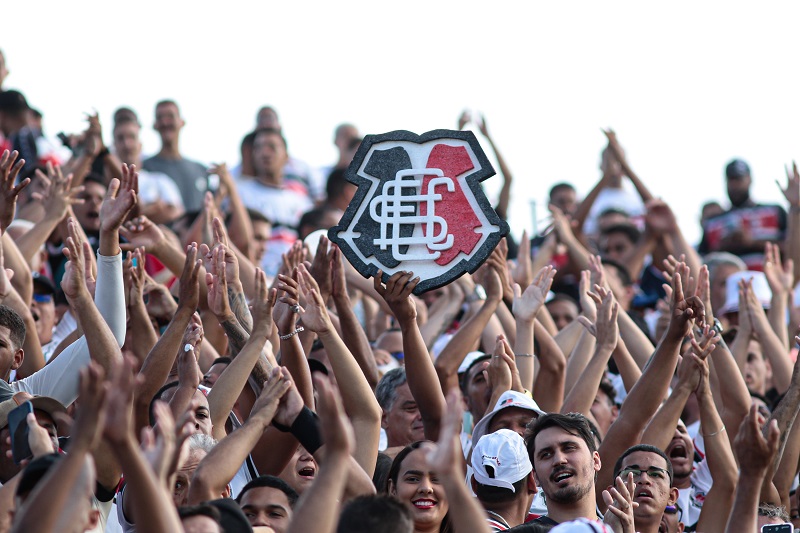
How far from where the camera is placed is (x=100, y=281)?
5996 mm

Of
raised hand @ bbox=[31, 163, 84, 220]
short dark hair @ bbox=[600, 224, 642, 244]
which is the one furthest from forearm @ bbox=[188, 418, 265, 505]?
short dark hair @ bbox=[600, 224, 642, 244]

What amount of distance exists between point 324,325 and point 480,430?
3.48 ft

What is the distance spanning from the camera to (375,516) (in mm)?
4082

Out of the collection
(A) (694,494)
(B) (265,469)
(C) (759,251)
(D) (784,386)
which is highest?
(C) (759,251)

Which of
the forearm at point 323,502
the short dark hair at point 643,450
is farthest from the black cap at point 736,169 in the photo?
the forearm at point 323,502

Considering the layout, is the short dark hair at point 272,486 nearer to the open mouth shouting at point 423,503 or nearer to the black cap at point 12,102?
the open mouth shouting at point 423,503

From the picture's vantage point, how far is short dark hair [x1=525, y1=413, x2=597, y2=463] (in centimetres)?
562

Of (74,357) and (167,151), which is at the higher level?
(167,151)

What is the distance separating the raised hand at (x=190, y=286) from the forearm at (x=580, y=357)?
2.75 metres

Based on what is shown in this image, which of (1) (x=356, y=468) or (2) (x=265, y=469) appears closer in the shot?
(1) (x=356, y=468)

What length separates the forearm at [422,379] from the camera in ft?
19.8

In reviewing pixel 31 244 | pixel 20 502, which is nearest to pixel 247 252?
pixel 31 244

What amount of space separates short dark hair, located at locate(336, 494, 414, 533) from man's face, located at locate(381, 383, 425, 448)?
2.40m

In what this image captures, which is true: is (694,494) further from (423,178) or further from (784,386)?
(423,178)
